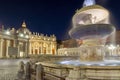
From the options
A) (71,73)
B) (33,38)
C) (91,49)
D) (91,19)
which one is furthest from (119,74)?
(33,38)

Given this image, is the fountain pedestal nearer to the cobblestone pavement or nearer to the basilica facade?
the cobblestone pavement

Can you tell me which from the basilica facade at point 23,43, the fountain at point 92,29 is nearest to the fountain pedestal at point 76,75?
the fountain at point 92,29

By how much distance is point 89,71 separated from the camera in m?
7.25

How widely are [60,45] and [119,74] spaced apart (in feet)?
270

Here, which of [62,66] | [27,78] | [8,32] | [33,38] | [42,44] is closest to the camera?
[62,66]

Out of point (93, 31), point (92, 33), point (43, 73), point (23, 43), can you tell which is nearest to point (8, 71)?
point (43, 73)

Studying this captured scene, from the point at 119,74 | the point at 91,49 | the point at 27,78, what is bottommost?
the point at 27,78

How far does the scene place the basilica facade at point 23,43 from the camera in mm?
51062

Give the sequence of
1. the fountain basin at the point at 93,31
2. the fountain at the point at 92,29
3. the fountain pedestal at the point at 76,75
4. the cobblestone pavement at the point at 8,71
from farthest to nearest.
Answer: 1. the cobblestone pavement at the point at 8,71
2. the fountain at the point at 92,29
3. the fountain basin at the point at 93,31
4. the fountain pedestal at the point at 76,75

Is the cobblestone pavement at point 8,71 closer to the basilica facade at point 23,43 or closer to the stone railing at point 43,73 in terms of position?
the stone railing at point 43,73

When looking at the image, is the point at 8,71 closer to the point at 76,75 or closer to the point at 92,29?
the point at 92,29

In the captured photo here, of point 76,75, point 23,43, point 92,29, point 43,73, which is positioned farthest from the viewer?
point 23,43

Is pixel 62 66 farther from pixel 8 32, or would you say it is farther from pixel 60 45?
pixel 60 45

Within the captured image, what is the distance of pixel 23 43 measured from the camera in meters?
63.2
